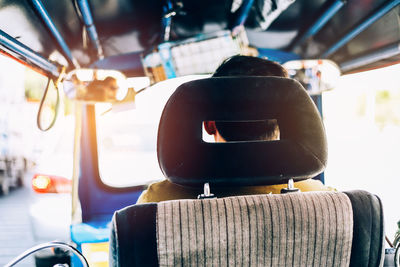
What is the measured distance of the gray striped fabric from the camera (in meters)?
0.91

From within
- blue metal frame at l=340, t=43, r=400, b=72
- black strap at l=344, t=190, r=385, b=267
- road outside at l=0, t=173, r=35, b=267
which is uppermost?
blue metal frame at l=340, t=43, r=400, b=72

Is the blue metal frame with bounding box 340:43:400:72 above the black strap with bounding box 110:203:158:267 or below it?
above

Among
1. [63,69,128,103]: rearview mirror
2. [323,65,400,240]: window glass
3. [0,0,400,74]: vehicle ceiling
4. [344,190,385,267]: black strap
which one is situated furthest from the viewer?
[323,65,400,240]: window glass

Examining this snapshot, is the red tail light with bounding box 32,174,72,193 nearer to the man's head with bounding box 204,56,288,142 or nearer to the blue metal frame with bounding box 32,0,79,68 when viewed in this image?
the blue metal frame with bounding box 32,0,79,68

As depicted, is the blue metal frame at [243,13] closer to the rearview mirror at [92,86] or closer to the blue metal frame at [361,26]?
the blue metal frame at [361,26]

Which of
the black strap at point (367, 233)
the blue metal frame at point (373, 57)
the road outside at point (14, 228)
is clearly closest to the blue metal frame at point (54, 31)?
the road outside at point (14, 228)

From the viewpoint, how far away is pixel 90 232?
2334mm

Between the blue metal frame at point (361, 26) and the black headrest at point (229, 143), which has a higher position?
the blue metal frame at point (361, 26)

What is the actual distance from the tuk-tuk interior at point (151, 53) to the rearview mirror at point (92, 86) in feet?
0.03

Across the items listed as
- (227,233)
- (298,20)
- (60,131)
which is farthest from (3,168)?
(227,233)

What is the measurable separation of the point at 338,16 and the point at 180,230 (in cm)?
196

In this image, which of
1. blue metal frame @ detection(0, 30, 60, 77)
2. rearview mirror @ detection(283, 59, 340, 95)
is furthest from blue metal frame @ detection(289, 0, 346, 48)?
blue metal frame @ detection(0, 30, 60, 77)

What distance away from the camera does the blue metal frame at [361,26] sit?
1.91m

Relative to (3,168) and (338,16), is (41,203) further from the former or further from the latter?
(3,168)
